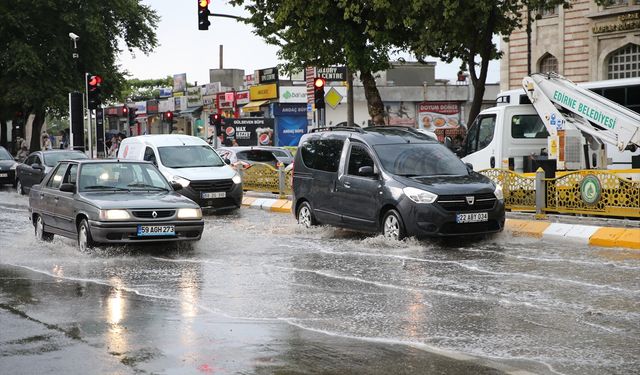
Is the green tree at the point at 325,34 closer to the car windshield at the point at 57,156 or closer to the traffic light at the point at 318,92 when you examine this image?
the traffic light at the point at 318,92

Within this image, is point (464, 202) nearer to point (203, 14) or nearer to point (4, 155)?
point (203, 14)

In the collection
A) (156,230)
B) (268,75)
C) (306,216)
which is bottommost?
(306,216)

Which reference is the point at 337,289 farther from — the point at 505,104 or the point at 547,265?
the point at 505,104

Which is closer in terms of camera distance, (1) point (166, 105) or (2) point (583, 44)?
(2) point (583, 44)

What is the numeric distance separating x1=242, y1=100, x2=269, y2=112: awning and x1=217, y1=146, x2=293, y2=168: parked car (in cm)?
2616

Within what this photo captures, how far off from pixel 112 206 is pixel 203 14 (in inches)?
578

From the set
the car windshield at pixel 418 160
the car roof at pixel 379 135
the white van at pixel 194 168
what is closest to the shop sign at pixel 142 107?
the white van at pixel 194 168

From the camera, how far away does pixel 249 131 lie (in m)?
55.8

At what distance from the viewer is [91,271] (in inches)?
467

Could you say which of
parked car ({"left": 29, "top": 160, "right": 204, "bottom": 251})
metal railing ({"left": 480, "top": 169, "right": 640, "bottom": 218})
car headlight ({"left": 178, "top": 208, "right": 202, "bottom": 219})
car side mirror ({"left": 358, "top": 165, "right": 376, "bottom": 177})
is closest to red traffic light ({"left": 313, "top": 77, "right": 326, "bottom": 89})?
metal railing ({"left": 480, "top": 169, "right": 640, "bottom": 218})

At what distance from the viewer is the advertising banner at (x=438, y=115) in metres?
64.6

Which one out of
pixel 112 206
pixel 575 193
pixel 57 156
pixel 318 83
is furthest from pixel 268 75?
pixel 112 206

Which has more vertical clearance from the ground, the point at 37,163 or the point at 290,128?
the point at 290,128

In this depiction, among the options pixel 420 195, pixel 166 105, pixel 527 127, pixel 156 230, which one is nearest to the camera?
pixel 156 230
